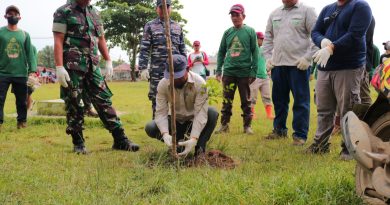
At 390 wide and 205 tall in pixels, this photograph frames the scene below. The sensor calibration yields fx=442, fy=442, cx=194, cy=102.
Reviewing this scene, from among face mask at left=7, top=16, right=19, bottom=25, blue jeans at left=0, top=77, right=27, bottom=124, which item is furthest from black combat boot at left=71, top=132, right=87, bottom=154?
face mask at left=7, top=16, right=19, bottom=25

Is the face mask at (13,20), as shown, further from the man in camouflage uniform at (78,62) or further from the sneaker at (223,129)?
the sneaker at (223,129)

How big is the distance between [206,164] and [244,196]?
115 centimetres

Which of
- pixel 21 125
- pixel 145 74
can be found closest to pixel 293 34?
pixel 145 74

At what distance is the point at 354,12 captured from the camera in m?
4.37

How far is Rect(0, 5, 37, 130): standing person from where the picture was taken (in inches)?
276

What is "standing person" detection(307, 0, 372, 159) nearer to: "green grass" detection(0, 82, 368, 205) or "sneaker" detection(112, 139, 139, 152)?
"green grass" detection(0, 82, 368, 205)

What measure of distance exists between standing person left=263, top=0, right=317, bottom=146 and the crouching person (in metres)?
1.56

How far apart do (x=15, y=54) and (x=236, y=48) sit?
355 cm

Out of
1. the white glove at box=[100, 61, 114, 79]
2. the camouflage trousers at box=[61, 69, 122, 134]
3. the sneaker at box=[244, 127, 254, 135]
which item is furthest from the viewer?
the sneaker at box=[244, 127, 254, 135]

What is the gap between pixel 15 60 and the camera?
7.09 meters

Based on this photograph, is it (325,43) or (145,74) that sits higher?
(325,43)

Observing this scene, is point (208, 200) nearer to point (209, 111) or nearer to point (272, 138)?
point (209, 111)

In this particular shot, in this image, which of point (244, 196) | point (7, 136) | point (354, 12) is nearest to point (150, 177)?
point (244, 196)

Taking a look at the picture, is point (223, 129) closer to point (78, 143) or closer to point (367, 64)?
point (367, 64)
